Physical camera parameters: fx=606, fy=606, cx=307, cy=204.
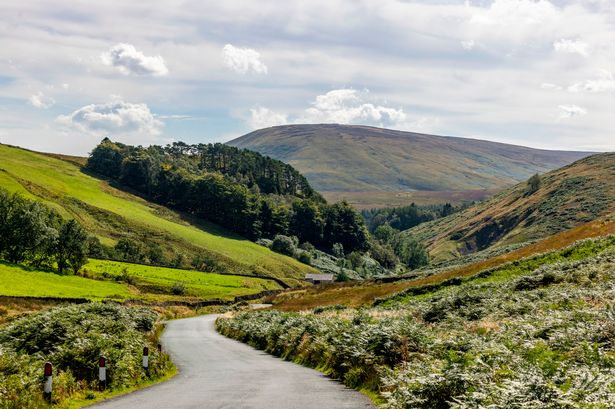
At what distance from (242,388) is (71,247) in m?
88.9

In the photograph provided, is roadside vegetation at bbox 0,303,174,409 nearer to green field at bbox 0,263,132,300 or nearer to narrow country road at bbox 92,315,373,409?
narrow country road at bbox 92,315,373,409

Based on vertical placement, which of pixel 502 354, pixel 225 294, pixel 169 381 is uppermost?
pixel 502 354

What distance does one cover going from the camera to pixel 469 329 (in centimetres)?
2616

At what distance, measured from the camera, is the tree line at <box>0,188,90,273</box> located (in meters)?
98.9

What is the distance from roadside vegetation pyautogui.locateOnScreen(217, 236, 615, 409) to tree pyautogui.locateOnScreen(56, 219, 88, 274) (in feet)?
209

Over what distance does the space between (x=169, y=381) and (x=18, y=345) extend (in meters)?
6.01

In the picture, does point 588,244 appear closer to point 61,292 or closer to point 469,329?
point 469,329

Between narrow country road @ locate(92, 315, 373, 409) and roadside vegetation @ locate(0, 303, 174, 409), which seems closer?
roadside vegetation @ locate(0, 303, 174, 409)

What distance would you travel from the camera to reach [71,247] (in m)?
101

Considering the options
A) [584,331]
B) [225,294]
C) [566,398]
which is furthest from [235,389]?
[225,294]

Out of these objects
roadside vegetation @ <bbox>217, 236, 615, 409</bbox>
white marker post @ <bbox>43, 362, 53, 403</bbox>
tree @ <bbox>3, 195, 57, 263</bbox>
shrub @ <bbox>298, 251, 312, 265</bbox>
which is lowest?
shrub @ <bbox>298, 251, 312, 265</bbox>

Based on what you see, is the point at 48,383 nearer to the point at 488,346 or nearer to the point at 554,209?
the point at 488,346

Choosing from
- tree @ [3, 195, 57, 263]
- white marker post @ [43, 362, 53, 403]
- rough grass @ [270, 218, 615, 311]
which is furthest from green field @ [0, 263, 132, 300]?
Answer: white marker post @ [43, 362, 53, 403]

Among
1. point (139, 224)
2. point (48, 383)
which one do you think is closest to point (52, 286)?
point (48, 383)
